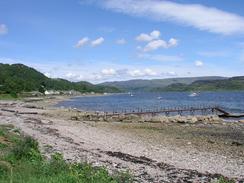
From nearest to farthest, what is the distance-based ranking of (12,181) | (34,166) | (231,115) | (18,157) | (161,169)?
(12,181) → (34,166) → (18,157) → (161,169) → (231,115)

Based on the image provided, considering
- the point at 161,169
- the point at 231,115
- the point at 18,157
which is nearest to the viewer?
the point at 18,157

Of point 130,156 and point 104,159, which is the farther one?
point 130,156

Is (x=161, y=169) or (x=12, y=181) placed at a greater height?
(x=12, y=181)

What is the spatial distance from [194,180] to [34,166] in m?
6.71

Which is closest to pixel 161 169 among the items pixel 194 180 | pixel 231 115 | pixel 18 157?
pixel 194 180

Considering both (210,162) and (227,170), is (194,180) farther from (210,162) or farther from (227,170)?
(210,162)

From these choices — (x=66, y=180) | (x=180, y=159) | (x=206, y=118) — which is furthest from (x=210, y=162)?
(x=206, y=118)

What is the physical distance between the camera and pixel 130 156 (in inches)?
883

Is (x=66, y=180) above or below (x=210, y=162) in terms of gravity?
above

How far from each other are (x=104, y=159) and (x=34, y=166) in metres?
6.58

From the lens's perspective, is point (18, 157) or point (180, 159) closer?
point (18, 157)

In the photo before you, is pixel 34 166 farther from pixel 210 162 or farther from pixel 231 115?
pixel 231 115

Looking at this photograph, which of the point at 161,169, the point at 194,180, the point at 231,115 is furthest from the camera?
the point at 231,115

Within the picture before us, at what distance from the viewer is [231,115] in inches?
2997
